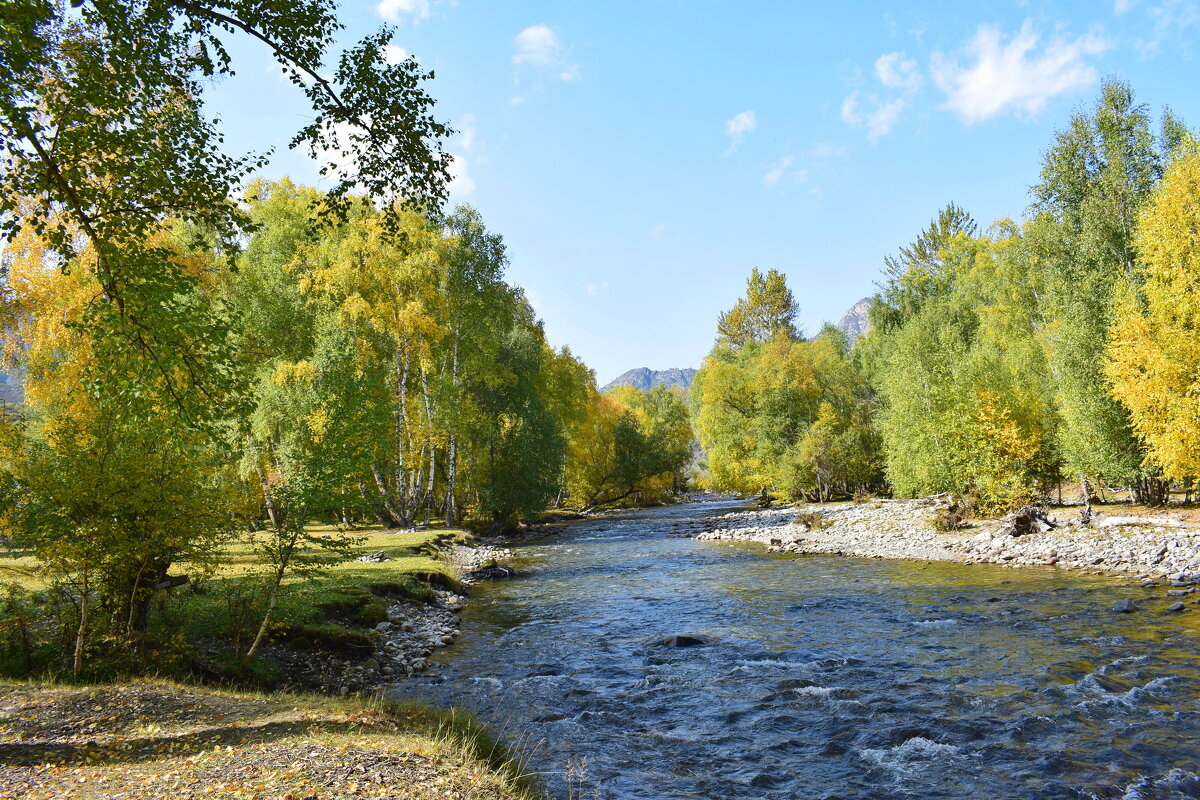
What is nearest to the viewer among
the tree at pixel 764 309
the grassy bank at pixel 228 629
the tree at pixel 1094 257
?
the grassy bank at pixel 228 629

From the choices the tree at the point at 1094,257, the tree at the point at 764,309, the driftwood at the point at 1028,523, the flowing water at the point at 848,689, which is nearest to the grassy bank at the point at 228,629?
the flowing water at the point at 848,689

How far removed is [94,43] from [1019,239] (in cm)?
4975

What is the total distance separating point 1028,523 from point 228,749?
2815 cm

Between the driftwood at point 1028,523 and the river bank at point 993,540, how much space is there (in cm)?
30

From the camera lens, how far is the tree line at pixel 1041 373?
72.5 ft

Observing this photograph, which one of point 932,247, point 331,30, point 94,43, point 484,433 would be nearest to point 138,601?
point 94,43

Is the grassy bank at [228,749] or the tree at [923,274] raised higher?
the tree at [923,274]

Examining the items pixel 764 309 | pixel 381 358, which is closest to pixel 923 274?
pixel 764 309

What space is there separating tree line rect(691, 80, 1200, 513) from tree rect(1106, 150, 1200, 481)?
57mm

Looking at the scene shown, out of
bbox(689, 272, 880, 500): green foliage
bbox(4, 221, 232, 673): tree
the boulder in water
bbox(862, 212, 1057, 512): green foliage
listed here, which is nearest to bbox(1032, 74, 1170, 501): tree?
bbox(862, 212, 1057, 512): green foliage

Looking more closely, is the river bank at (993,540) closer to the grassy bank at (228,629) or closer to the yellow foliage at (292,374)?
the grassy bank at (228,629)

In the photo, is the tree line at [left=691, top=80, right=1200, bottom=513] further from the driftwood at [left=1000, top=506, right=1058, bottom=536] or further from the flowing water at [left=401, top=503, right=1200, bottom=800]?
the flowing water at [left=401, top=503, right=1200, bottom=800]

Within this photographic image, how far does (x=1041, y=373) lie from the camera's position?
38188 millimetres

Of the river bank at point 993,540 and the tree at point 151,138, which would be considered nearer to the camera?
the tree at point 151,138
